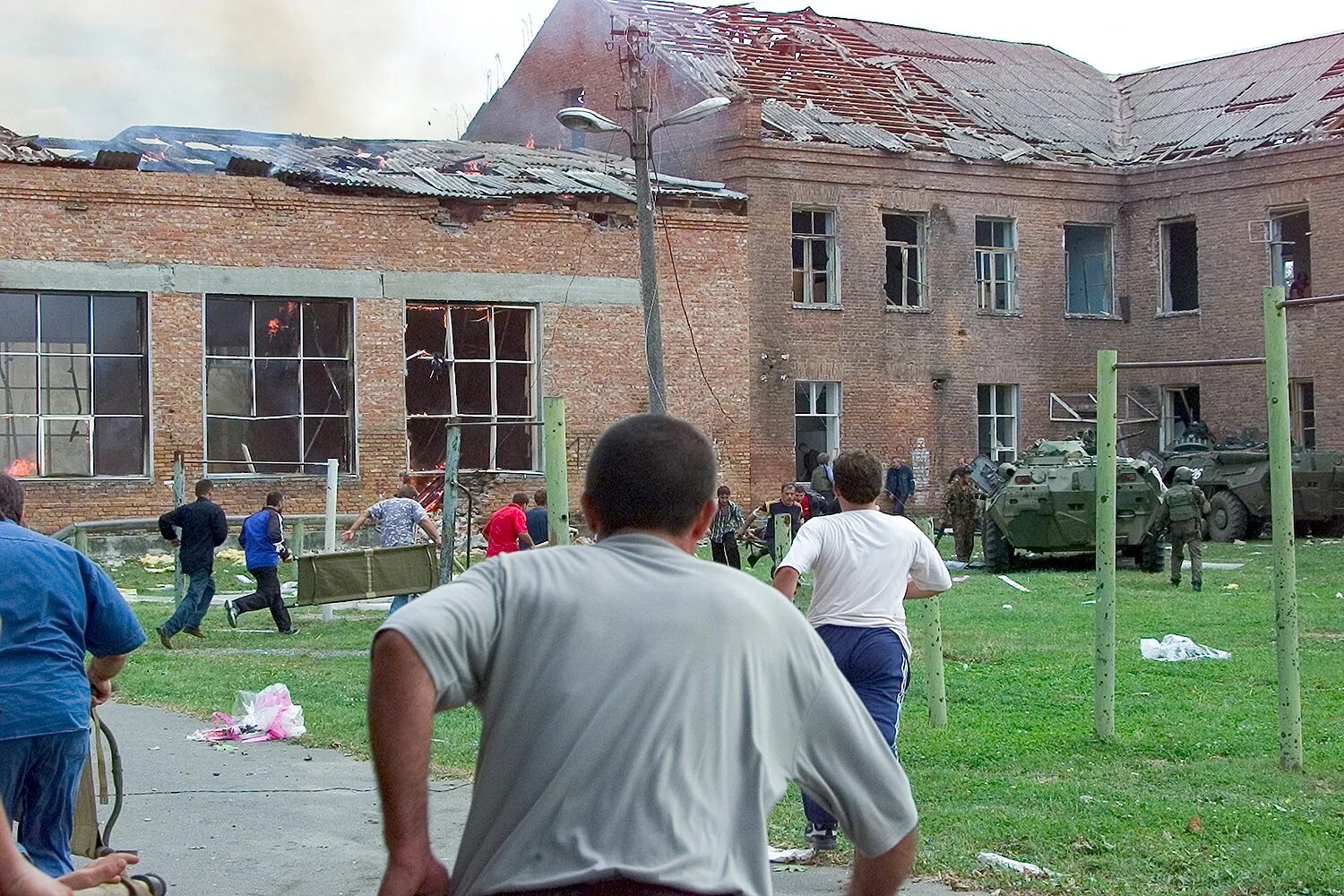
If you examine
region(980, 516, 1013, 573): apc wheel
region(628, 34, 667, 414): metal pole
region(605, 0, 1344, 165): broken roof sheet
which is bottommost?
region(980, 516, 1013, 573): apc wheel

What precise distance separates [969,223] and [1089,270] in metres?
3.47

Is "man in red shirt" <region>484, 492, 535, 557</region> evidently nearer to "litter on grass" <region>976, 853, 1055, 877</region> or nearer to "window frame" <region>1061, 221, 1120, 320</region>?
"litter on grass" <region>976, 853, 1055, 877</region>

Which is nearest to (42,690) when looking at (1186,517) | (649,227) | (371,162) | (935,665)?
(935,665)

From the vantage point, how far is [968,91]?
3775 cm

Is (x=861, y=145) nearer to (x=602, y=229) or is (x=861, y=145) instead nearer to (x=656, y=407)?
(x=602, y=229)

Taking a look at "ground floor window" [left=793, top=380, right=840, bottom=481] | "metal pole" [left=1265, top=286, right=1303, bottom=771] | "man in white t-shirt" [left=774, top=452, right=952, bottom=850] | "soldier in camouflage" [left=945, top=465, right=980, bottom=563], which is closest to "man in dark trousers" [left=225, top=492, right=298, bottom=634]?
"metal pole" [left=1265, top=286, right=1303, bottom=771]

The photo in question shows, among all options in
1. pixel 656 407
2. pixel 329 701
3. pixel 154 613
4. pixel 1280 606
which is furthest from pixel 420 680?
pixel 656 407

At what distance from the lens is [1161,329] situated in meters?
36.4

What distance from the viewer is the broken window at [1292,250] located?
34.5 meters

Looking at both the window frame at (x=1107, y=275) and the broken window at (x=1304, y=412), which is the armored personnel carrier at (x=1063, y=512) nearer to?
the broken window at (x=1304, y=412)

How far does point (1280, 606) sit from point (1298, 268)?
28.0 metres

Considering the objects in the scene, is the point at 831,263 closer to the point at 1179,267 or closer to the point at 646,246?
the point at 1179,267

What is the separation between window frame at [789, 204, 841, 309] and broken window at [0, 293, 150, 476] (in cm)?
1229

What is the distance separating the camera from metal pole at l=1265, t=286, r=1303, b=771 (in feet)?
28.2
